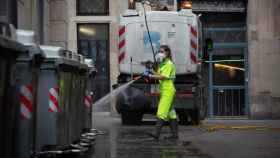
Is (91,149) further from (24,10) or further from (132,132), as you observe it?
(24,10)

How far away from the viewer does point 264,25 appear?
94.7ft

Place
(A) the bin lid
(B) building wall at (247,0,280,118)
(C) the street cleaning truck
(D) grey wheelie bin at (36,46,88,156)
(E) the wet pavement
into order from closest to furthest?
(A) the bin lid, (D) grey wheelie bin at (36,46,88,156), (E) the wet pavement, (C) the street cleaning truck, (B) building wall at (247,0,280,118)

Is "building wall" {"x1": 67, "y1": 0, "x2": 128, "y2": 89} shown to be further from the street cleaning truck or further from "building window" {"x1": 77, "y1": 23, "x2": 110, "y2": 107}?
the street cleaning truck

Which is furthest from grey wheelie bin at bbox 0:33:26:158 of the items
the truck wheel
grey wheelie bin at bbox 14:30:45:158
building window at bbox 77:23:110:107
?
building window at bbox 77:23:110:107

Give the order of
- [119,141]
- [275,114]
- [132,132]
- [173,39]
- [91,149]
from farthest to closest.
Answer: [275,114]
[173,39]
[132,132]
[119,141]
[91,149]

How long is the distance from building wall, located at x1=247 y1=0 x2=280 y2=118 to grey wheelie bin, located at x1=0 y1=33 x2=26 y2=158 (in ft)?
67.3

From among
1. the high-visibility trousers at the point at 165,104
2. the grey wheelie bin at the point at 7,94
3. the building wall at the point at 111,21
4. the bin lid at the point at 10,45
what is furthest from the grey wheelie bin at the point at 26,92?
the building wall at the point at 111,21

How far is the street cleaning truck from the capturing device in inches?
791

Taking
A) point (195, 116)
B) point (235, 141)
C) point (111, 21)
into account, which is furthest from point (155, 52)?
point (111, 21)

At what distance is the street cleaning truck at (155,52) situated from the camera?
65.9 ft

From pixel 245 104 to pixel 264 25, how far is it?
2897 mm

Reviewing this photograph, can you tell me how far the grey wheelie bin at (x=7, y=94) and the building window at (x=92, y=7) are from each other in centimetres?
1999

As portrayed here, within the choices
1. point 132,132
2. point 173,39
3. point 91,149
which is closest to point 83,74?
point 91,149

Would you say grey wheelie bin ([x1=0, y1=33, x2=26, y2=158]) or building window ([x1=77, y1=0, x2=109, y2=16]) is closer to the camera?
grey wheelie bin ([x1=0, y1=33, x2=26, y2=158])
